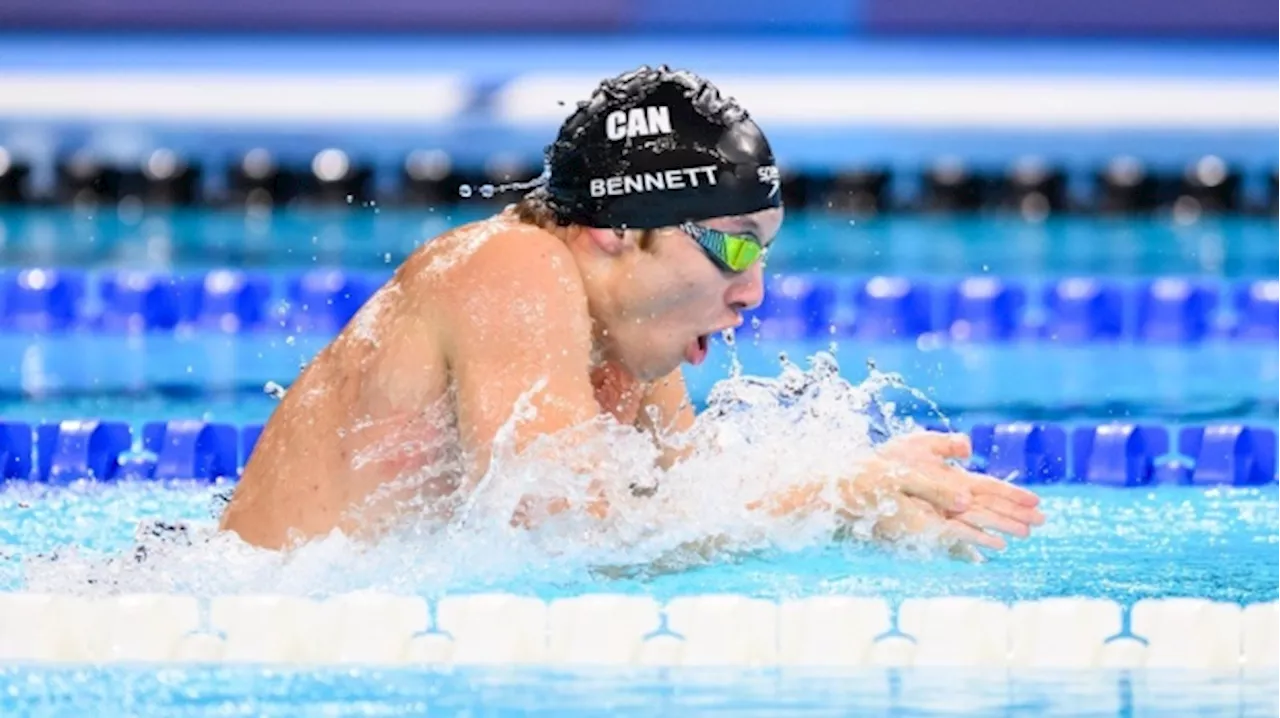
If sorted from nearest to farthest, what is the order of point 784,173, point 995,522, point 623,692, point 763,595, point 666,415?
point 623,692, point 995,522, point 763,595, point 666,415, point 784,173

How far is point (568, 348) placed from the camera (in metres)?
2.91

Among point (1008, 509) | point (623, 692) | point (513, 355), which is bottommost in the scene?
point (623, 692)

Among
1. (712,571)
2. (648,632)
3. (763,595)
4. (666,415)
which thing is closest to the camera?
(648,632)

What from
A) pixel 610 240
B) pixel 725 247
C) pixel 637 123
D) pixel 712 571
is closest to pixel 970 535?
pixel 712 571

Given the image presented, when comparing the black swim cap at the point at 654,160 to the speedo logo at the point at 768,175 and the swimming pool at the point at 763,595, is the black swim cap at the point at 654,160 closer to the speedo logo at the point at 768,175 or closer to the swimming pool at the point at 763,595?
the speedo logo at the point at 768,175

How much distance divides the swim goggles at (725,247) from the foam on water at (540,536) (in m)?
0.27

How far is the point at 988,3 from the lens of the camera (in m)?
10.7

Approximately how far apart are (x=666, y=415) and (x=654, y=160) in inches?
18.6

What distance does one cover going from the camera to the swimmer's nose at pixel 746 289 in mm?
3047

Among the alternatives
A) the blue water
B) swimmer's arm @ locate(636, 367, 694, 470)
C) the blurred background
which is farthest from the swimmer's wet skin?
the blurred background

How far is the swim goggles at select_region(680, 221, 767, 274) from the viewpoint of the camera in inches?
120

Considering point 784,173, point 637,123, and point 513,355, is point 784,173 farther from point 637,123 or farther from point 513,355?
point 513,355

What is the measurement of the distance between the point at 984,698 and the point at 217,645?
955 mm

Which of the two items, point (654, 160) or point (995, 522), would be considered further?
point (654, 160)
